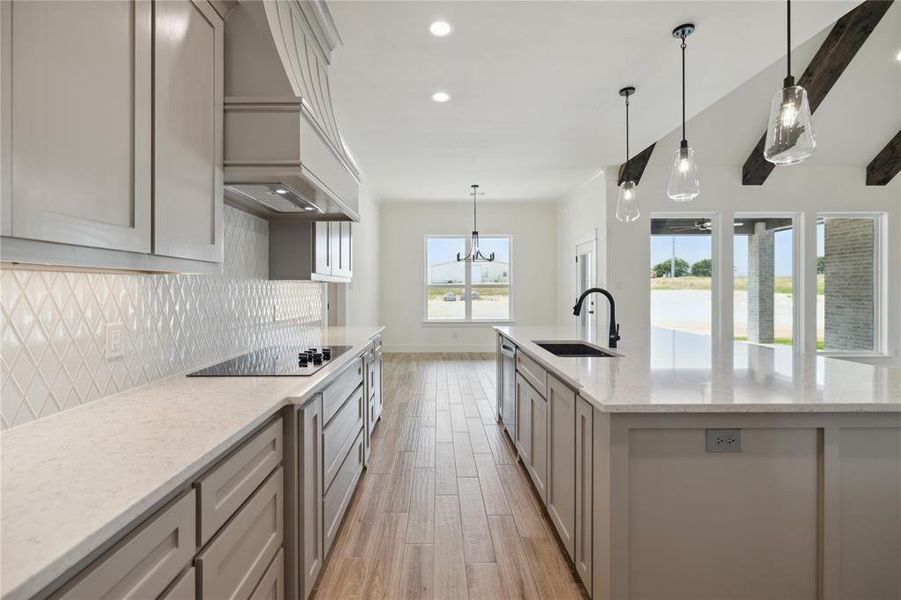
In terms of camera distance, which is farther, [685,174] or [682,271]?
[682,271]

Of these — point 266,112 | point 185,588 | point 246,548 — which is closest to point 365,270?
point 266,112

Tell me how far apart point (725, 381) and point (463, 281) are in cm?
704

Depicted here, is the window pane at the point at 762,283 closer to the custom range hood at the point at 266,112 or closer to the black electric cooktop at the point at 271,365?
the black electric cooktop at the point at 271,365

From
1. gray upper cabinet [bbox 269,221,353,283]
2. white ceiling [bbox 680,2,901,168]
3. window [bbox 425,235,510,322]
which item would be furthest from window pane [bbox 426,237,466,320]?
gray upper cabinet [bbox 269,221,353,283]

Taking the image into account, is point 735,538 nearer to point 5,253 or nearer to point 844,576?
point 844,576

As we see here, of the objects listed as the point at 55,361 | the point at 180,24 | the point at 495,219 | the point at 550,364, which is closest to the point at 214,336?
the point at 55,361

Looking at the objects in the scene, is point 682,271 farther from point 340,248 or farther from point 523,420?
point 340,248

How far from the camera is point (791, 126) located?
2012 mm

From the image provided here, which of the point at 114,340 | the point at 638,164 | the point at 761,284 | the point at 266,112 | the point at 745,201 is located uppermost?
the point at 638,164

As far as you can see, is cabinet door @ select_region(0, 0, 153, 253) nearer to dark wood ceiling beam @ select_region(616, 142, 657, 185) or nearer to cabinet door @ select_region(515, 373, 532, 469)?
cabinet door @ select_region(515, 373, 532, 469)

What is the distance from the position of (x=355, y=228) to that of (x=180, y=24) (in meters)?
4.86

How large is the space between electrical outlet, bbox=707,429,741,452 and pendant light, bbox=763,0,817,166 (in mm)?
1397

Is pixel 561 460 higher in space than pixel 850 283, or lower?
lower

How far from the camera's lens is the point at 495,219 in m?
8.66
